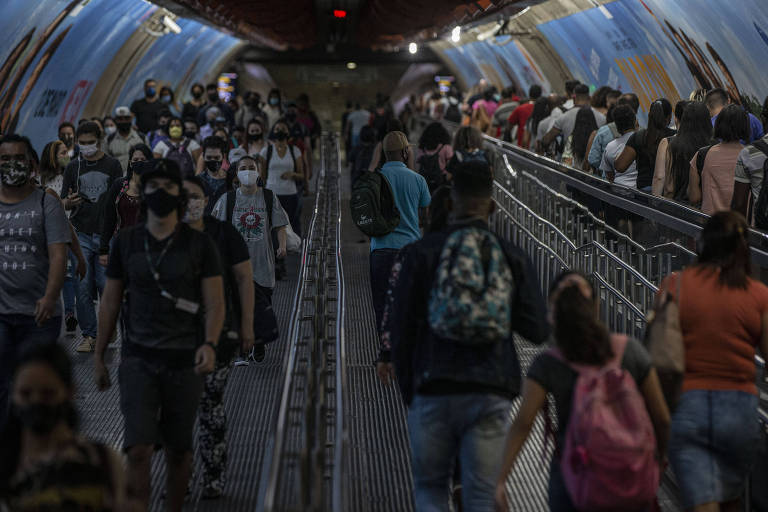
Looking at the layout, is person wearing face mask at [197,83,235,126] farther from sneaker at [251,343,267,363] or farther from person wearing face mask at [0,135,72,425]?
person wearing face mask at [0,135,72,425]

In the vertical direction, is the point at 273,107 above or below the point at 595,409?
above

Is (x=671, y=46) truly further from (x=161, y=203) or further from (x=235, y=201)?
(x=161, y=203)

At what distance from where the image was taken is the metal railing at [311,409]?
12.3 ft

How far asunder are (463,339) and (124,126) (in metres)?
10.1

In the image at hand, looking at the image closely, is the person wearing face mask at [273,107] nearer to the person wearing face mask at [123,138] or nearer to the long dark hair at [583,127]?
the person wearing face mask at [123,138]

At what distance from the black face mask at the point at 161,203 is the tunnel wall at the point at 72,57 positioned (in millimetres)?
10038

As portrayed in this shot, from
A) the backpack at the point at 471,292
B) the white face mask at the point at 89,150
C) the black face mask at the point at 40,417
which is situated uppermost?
the white face mask at the point at 89,150

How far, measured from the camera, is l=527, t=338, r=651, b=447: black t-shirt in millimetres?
3713

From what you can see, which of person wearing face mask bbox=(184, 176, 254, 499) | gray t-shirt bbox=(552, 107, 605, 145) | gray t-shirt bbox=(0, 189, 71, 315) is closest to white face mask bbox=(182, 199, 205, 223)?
person wearing face mask bbox=(184, 176, 254, 499)

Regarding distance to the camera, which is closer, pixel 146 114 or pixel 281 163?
pixel 281 163

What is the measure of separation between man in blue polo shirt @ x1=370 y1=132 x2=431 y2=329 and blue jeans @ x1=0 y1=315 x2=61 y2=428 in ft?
7.49

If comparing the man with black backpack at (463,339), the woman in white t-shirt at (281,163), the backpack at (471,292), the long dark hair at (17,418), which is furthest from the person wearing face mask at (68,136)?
the long dark hair at (17,418)

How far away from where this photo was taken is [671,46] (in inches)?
661

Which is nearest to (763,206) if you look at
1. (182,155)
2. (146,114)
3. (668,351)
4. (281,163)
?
(668,351)
